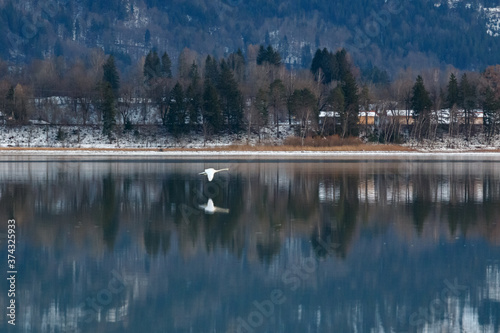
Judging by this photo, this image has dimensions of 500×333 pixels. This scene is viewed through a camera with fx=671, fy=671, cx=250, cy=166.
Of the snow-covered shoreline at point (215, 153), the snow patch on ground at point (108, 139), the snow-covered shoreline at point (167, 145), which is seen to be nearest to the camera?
the snow-covered shoreline at point (215, 153)

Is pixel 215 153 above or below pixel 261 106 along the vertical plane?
below

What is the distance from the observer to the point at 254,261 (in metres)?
15.6

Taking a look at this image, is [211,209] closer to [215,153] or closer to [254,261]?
[254,261]

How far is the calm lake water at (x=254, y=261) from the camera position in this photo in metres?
12.1

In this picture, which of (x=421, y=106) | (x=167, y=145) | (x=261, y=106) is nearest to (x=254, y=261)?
(x=261, y=106)

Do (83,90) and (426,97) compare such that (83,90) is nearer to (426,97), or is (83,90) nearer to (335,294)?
(426,97)

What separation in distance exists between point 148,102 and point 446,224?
78.6 metres

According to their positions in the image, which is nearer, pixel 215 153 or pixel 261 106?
pixel 215 153

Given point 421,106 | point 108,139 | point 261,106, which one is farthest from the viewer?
point 421,106

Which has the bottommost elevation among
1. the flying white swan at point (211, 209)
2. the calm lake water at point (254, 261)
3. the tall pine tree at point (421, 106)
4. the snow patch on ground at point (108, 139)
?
the calm lake water at point (254, 261)

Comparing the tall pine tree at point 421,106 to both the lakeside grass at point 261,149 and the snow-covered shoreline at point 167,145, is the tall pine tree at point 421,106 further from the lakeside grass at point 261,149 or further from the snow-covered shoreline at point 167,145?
the lakeside grass at point 261,149

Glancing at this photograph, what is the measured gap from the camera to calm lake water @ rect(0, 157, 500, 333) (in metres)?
12.1

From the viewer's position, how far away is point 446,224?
2044 centimetres

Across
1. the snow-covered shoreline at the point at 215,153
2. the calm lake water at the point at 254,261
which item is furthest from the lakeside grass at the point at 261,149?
the calm lake water at the point at 254,261
